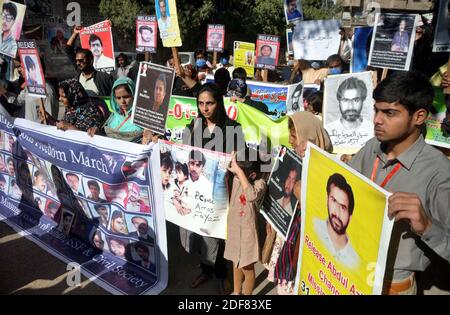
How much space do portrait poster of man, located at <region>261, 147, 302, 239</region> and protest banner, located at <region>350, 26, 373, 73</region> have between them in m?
2.91

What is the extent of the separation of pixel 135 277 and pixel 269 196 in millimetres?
1509

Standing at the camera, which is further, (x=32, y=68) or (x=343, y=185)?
(x=32, y=68)

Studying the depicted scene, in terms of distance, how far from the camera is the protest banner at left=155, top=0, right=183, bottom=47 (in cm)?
396

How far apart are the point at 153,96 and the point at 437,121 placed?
10.2ft

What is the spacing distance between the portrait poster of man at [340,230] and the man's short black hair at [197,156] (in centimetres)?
106

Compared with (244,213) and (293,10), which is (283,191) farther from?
(293,10)

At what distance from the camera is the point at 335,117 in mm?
4082

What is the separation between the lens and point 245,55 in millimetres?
10062

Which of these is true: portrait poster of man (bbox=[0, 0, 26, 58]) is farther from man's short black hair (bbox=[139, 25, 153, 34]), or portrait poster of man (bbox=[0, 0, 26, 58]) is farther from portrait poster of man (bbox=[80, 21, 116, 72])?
man's short black hair (bbox=[139, 25, 153, 34])

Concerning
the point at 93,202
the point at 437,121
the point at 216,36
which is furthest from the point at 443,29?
the point at 216,36
